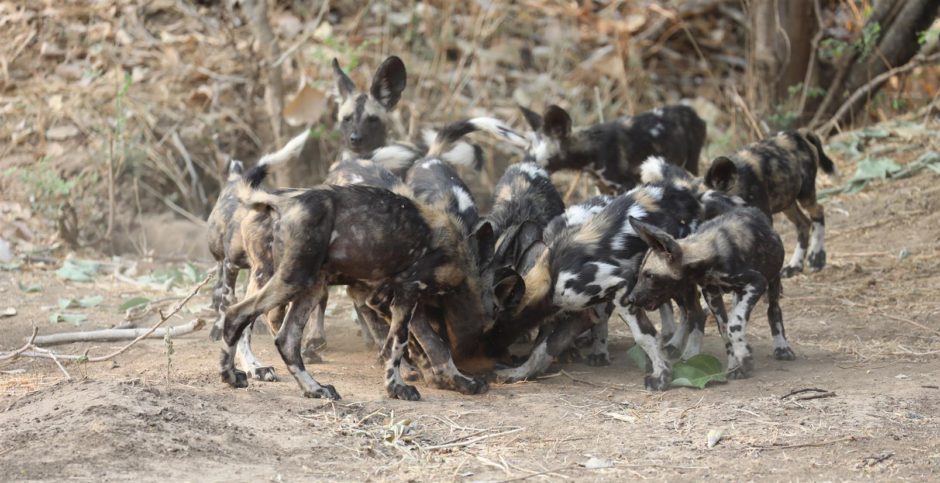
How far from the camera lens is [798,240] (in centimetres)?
810

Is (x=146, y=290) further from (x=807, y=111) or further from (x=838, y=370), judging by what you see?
(x=807, y=111)

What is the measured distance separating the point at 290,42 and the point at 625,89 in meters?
3.59

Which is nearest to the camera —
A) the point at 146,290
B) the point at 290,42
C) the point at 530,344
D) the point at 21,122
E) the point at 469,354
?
the point at 469,354

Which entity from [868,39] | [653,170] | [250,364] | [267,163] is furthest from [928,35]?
Answer: [250,364]

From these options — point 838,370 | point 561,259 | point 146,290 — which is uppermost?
point 561,259

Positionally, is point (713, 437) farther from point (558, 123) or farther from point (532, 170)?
point (558, 123)

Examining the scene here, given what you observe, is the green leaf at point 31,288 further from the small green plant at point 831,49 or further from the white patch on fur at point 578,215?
the small green plant at point 831,49

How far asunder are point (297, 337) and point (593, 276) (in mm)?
1535

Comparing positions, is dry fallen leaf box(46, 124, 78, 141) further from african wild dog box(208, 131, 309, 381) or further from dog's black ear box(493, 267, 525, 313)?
dog's black ear box(493, 267, 525, 313)

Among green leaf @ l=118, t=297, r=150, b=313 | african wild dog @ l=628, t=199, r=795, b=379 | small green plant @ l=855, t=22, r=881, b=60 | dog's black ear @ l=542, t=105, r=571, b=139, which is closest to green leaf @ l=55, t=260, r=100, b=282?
green leaf @ l=118, t=297, r=150, b=313

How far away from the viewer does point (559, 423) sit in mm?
4809

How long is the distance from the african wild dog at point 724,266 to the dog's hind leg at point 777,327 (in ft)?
0.82

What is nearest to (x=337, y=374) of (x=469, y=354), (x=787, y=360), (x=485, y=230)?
(x=469, y=354)

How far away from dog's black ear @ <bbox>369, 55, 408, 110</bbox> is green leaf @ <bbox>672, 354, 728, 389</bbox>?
3.55m
